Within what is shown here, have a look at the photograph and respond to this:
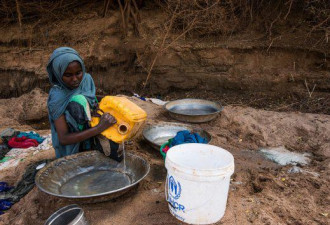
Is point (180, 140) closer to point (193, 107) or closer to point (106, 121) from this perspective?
point (106, 121)

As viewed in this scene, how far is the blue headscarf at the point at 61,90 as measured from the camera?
224cm

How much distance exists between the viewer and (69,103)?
7.50ft

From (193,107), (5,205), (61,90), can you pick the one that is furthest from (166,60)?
(5,205)

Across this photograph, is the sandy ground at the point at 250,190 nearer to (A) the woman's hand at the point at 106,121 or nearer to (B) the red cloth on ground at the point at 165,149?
(B) the red cloth on ground at the point at 165,149

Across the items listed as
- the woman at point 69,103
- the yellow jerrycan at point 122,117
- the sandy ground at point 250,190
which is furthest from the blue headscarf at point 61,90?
the sandy ground at point 250,190

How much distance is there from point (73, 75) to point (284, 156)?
7.76 feet

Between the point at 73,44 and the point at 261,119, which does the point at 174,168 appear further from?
the point at 73,44

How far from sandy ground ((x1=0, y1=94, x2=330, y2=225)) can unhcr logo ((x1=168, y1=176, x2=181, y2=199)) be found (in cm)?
24

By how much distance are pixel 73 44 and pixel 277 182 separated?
14.8 feet

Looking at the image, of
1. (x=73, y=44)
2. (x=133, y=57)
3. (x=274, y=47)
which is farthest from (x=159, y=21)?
(x=274, y=47)

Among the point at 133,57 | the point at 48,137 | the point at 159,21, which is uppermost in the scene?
the point at 159,21

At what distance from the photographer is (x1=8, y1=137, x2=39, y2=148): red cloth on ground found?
352 centimetres

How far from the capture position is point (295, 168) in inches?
108

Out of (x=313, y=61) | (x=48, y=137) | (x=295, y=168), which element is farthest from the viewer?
(x=313, y=61)
